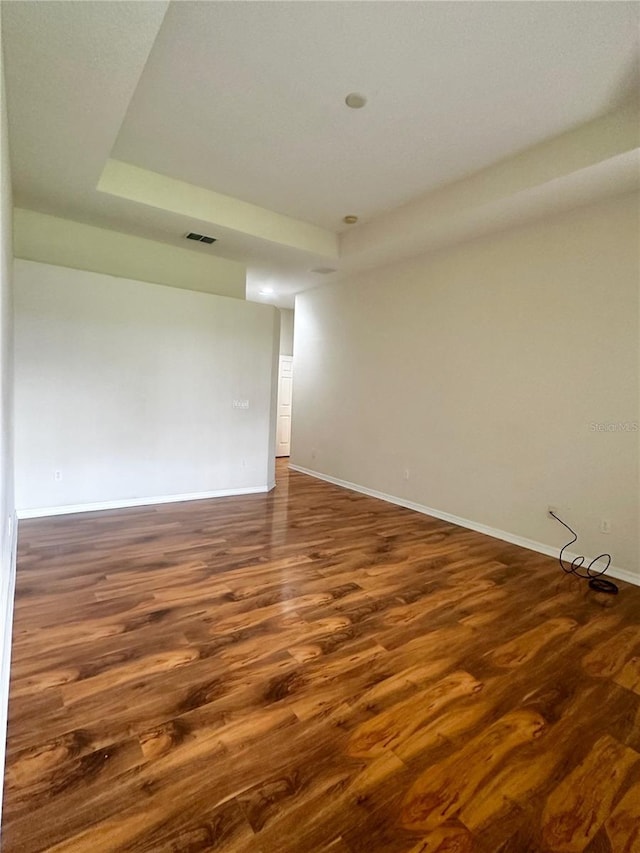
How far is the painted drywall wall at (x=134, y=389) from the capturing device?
13.0 feet

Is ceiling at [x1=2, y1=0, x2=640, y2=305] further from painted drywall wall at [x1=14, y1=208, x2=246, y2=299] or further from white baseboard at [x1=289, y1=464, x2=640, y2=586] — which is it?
white baseboard at [x1=289, y1=464, x2=640, y2=586]

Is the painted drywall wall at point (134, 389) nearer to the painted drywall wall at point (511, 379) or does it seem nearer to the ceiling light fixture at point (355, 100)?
the painted drywall wall at point (511, 379)

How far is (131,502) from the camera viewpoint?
4586 millimetres

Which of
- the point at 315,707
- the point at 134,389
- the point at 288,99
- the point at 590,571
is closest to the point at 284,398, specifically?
the point at 134,389

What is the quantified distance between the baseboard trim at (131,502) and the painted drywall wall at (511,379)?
1.62 metres

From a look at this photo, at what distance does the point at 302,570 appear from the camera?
3127 mm

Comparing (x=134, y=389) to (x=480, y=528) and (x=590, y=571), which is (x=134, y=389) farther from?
(x=590, y=571)

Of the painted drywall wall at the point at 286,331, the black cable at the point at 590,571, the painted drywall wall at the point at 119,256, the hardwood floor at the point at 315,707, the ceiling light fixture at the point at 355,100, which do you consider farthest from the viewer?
the painted drywall wall at the point at 286,331

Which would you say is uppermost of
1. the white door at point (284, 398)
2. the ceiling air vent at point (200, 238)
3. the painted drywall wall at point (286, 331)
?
the ceiling air vent at point (200, 238)

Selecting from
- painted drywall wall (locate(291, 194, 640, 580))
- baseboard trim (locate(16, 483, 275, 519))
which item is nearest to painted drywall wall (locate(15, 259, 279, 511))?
baseboard trim (locate(16, 483, 275, 519))

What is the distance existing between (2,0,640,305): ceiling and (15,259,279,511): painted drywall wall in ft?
2.94

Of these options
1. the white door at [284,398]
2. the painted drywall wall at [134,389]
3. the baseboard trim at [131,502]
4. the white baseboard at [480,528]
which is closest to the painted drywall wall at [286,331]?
the white door at [284,398]

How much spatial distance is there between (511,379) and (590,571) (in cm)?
180

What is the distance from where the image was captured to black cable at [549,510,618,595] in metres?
3.03
